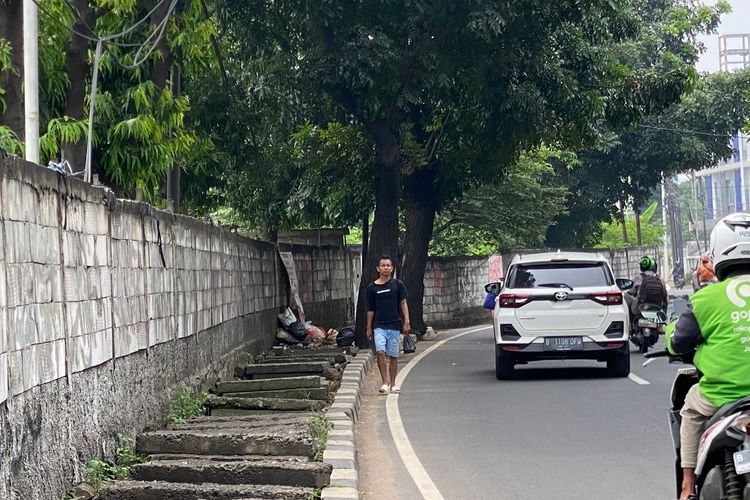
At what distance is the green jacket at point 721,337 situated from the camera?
550cm

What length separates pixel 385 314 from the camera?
14.6 m

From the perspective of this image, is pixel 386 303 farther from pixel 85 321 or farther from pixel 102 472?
pixel 85 321

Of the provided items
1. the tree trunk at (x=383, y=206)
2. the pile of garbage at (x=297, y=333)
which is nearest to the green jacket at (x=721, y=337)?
the pile of garbage at (x=297, y=333)

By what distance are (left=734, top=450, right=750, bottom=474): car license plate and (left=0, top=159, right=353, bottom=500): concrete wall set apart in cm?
351

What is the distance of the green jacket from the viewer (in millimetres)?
5496

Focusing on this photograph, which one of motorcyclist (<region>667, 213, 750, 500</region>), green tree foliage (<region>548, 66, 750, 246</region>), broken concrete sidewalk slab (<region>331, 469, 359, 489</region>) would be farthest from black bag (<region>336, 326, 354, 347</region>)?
green tree foliage (<region>548, 66, 750, 246</region>)

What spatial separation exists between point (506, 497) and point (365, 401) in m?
6.18

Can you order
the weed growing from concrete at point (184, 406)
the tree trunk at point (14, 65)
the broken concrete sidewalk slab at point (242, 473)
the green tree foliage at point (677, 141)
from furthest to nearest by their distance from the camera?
the green tree foliage at point (677, 141) < the tree trunk at point (14, 65) < the weed growing from concrete at point (184, 406) < the broken concrete sidewalk slab at point (242, 473)

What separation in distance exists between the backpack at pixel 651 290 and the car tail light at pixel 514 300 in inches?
160

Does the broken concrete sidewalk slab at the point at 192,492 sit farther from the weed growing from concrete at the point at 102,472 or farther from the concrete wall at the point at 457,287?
the concrete wall at the point at 457,287

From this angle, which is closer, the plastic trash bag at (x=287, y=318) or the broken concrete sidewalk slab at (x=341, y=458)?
the broken concrete sidewalk slab at (x=341, y=458)

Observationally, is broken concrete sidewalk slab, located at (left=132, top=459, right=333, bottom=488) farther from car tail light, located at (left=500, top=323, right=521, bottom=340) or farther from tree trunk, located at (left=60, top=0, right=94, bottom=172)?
car tail light, located at (left=500, top=323, right=521, bottom=340)

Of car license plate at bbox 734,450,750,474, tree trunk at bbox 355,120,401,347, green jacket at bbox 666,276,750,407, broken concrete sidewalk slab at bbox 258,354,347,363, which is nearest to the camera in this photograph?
car license plate at bbox 734,450,750,474

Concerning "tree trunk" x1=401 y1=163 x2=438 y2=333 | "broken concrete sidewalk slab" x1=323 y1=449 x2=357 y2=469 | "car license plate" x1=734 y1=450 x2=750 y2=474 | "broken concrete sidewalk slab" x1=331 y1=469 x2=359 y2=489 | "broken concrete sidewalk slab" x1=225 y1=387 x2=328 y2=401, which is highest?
"tree trunk" x1=401 y1=163 x2=438 y2=333
